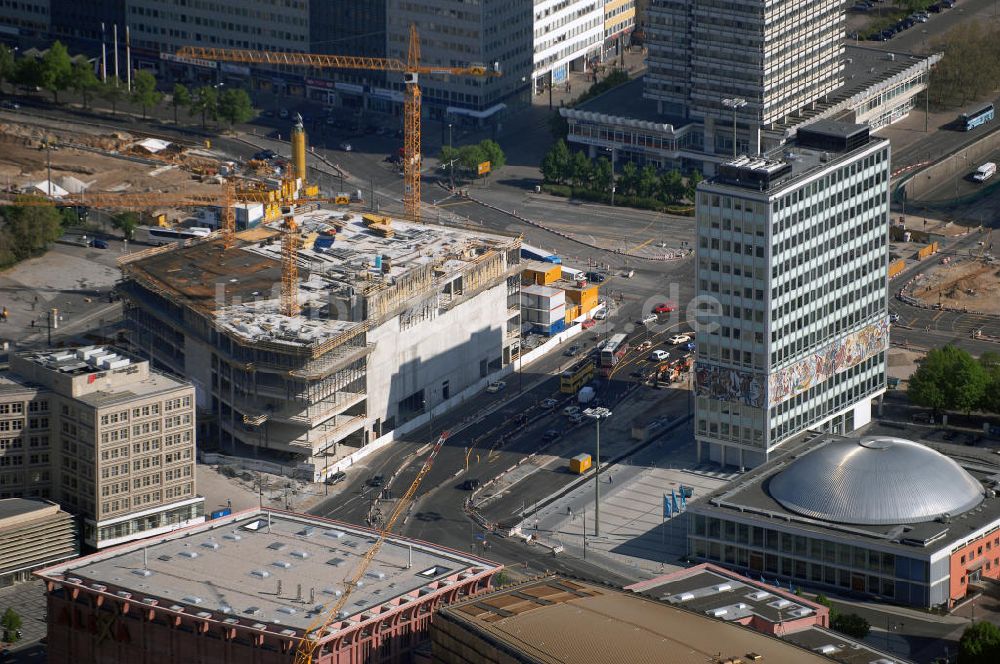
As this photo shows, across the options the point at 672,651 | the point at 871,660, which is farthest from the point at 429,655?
A: the point at 871,660

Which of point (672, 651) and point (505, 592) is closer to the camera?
point (672, 651)

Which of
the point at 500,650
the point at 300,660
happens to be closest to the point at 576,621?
the point at 500,650

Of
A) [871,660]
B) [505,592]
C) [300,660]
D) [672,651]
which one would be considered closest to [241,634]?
[300,660]

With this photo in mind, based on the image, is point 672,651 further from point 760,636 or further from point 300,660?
point 300,660

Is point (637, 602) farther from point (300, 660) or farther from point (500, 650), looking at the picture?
point (300, 660)

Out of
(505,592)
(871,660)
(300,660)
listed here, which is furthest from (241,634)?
(871,660)

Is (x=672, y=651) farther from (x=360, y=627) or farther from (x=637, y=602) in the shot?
(x=360, y=627)
